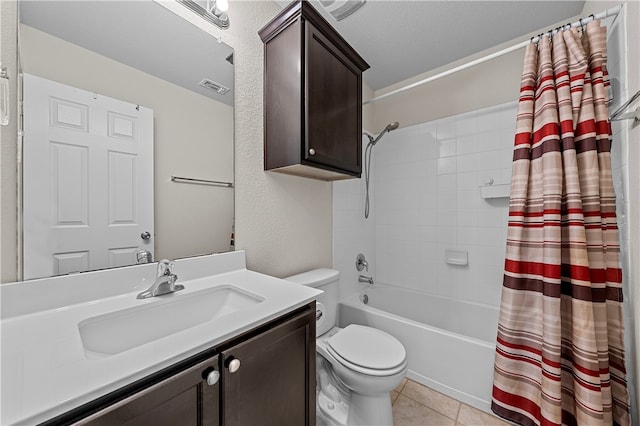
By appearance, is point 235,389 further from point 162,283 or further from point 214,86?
point 214,86

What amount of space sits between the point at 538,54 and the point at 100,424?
210cm

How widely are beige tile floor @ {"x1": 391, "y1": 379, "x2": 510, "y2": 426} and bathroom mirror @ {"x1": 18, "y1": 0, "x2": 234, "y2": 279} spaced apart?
1.37 m

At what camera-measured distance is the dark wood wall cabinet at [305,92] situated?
3.93ft

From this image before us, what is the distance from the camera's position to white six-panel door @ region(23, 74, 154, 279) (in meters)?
0.76

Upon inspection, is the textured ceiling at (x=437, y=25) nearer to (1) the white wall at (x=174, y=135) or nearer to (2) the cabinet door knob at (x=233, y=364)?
(1) the white wall at (x=174, y=135)

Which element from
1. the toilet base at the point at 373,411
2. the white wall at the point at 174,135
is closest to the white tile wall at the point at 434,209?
the toilet base at the point at 373,411

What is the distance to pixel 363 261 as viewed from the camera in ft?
7.33

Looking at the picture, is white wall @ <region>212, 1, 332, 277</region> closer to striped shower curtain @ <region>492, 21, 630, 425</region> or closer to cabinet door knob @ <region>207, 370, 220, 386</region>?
cabinet door knob @ <region>207, 370, 220, 386</region>

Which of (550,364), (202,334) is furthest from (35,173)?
(550,364)

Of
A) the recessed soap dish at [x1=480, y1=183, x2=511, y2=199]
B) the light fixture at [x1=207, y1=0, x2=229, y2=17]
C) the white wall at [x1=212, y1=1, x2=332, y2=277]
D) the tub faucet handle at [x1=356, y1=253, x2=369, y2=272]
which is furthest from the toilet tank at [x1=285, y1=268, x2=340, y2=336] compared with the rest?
the light fixture at [x1=207, y1=0, x2=229, y2=17]

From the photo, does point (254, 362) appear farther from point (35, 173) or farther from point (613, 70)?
point (613, 70)

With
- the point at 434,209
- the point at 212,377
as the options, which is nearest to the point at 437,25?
the point at 434,209

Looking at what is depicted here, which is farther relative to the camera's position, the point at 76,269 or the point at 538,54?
the point at 538,54

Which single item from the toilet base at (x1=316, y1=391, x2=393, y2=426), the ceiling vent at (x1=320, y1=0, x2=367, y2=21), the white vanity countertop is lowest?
the toilet base at (x1=316, y1=391, x2=393, y2=426)
